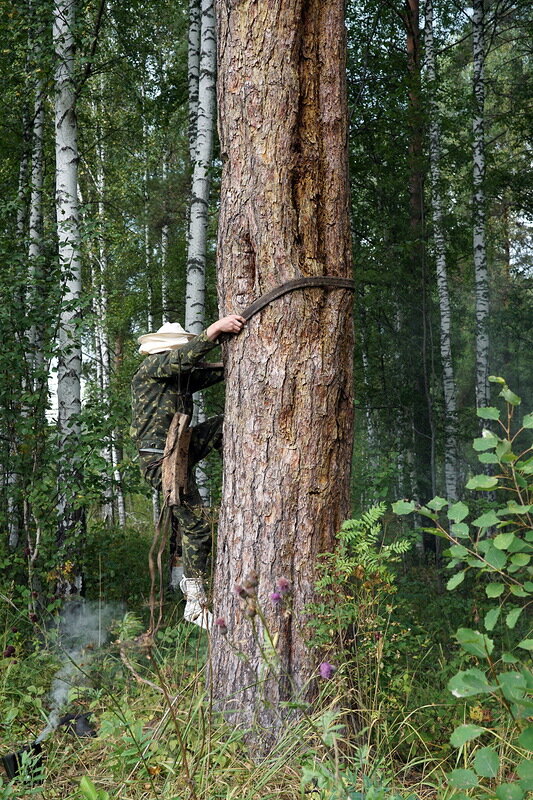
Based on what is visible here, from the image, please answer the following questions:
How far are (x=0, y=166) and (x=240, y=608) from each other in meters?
10.6

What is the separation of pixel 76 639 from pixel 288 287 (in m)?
3.26

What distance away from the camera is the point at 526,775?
7.45 ft

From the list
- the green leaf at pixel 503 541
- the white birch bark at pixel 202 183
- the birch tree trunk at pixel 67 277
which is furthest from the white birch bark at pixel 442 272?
the green leaf at pixel 503 541

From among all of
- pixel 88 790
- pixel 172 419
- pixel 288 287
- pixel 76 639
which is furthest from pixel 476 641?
pixel 76 639

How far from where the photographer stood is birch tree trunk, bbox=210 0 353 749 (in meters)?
3.64

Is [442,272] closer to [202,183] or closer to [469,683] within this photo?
[202,183]

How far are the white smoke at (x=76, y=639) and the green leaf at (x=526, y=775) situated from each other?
2.27 metres

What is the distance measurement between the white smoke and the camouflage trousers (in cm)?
85

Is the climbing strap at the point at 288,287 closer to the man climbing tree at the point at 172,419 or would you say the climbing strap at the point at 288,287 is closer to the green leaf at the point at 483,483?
the man climbing tree at the point at 172,419

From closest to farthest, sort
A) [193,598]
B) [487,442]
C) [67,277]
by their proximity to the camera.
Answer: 1. [487,442]
2. [193,598]
3. [67,277]

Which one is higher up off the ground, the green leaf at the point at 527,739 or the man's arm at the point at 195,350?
the man's arm at the point at 195,350

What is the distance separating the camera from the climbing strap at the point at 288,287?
3.78 meters

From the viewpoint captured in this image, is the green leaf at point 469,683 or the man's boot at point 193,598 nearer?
the green leaf at point 469,683

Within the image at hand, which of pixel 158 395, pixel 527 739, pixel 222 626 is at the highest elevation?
pixel 158 395
